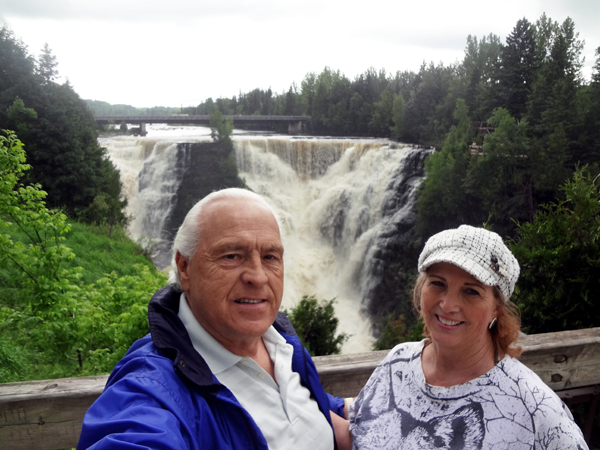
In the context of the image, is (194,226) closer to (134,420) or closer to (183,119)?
(134,420)

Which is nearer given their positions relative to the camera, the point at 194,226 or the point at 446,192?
the point at 194,226

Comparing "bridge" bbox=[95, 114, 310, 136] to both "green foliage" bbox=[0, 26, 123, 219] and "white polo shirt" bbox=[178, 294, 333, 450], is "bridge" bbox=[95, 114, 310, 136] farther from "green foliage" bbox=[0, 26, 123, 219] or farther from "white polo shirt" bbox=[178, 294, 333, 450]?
"white polo shirt" bbox=[178, 294, 333, 450]

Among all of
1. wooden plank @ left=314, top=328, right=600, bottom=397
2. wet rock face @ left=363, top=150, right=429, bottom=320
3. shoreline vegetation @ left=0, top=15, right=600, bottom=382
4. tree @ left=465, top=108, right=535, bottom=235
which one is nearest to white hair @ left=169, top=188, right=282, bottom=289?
wooden plank @ left=314, top=328, right=600, bottom=397

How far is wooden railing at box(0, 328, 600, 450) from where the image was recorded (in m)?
1.58

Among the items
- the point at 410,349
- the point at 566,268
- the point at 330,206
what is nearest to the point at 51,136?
the point at 330,206

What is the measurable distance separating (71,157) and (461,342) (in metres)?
21.9

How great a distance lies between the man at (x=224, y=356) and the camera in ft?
3.76

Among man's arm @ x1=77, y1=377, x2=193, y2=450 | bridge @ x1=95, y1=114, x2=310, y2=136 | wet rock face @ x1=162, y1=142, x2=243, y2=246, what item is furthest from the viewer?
bridge @ x1=95, y1=114, x2=310, y2=136

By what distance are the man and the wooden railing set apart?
240 millimetres

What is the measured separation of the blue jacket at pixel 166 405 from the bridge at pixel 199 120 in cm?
2664

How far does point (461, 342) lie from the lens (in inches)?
56.7

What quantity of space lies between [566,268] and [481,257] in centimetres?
224

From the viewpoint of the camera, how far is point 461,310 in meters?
1.43

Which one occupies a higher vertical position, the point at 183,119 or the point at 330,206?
the point at 183,119
